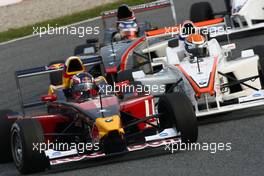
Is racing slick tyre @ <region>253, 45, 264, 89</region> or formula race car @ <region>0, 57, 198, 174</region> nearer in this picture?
formula race car @ <region>0, 57, 198, 174</region>

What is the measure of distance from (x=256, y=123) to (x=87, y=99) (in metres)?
1.99

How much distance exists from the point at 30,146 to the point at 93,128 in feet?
2.67

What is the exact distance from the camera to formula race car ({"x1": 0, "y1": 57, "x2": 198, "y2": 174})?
951cm

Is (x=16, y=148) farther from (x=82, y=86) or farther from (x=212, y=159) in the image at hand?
(x=212, y=159)

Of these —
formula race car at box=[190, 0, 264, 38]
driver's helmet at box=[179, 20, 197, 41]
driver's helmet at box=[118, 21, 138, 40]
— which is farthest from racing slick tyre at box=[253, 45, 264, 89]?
formula race car at box=[190, 0, 264, 38]

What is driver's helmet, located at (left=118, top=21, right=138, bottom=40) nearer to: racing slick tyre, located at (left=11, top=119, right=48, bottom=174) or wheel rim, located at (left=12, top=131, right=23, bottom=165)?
wheel rim, located at (left=12, top=131, right=23, bottom=165)

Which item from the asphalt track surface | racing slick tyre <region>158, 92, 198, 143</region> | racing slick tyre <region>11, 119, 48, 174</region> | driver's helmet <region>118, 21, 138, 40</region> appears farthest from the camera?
driver's helmet <region>118, 21, 138, 40</region>

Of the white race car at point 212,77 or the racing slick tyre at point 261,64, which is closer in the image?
the white race car at point 212,77

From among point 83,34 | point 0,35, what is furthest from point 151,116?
point 0,35

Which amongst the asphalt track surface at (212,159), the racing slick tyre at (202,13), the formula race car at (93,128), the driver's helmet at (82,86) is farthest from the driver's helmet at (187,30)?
the racing slick tyre at (202,13)

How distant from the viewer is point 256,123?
10.7 metres

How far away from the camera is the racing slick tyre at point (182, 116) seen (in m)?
9.59

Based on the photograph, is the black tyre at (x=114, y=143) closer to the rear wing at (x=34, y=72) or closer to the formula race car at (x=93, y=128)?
the formula race car at (x=93, y=128)

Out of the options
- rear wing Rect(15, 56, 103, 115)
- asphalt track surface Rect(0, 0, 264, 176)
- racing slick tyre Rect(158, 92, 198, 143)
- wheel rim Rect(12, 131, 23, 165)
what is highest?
rear wing Rect(15, 56, 103, 115)
